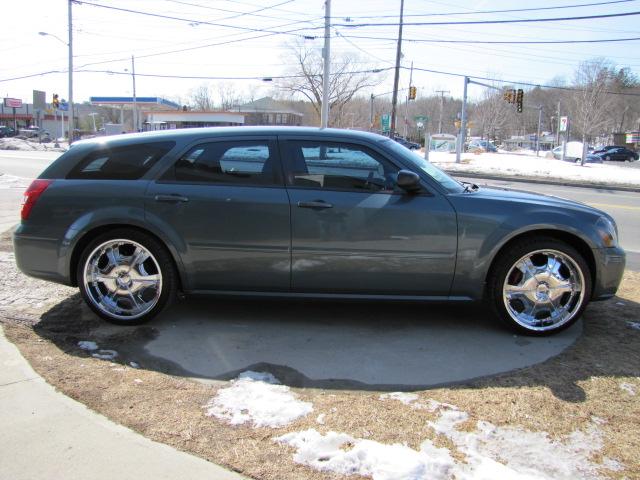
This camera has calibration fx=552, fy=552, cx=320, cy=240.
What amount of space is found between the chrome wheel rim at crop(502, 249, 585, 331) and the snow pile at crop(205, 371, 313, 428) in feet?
6.44

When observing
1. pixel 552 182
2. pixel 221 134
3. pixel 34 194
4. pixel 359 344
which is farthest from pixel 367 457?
pixel 552 182

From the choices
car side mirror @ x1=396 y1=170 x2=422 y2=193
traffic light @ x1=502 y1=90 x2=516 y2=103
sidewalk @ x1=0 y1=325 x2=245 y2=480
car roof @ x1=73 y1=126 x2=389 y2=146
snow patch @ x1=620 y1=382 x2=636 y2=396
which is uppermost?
traffic light @ x1=502 y1=90 x2=516 y2=103

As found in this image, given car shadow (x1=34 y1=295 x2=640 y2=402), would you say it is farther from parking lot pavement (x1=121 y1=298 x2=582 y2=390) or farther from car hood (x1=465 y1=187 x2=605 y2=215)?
car hood (x1=465 y1=187 x2=605 y2=215)

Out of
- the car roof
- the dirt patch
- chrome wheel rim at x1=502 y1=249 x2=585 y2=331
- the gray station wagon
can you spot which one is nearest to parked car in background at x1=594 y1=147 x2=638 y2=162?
chrome wheel rim at x1=502 y1=249 x2=585 y2=331

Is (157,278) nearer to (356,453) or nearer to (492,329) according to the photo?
(356,453)

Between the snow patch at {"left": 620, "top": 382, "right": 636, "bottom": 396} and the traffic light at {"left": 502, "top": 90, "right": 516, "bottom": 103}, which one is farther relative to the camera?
the traffic light at {"left": 502, "top": 90, "right": 516, "bottom": 103}

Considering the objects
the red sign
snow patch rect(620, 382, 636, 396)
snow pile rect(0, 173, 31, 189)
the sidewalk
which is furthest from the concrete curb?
the red sign

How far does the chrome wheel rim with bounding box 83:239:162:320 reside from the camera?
14.3ft

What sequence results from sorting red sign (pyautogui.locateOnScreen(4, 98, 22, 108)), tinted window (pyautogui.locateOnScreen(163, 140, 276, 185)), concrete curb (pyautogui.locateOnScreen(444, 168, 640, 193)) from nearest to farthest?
1. tinted window (pyautogui.locateOnScreen(163, 140, 276, 185))
2. concrete curb (pyautogui.locateOnScreen(444, 168, 640, 193))
3. red sign (pyautogui.locateOnScreen(4, 98, 22, 108))

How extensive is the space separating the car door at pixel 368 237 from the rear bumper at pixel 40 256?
1.86m

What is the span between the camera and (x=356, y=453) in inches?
102

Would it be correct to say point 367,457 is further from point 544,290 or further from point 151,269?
point 151,269

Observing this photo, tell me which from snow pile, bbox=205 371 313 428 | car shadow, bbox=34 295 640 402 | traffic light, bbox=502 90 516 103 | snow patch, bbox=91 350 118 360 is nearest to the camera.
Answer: snow pile, bbox=205 371 313 428

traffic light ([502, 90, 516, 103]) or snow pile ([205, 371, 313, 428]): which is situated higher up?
traffic light ([502, 90, 516, 103])
